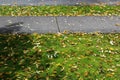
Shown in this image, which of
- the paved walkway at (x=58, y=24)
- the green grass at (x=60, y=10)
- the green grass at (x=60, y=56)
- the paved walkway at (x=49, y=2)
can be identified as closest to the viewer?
the green grass at (x=60, y=56)

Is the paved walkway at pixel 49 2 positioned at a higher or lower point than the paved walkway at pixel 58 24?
higher

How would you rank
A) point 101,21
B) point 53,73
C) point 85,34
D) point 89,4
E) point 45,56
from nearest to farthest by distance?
1. point 53,73
2. point 45,56
3. point 85,34
4. point 101,21
5. point 89,4

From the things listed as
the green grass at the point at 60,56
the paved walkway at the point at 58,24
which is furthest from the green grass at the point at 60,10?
the green grass at the point at 60,56

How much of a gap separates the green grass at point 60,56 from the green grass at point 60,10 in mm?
1915

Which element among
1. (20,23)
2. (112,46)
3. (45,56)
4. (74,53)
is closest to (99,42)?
(112,46)

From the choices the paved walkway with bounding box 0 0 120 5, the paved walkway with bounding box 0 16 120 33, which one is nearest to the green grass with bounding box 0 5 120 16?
the paved walkway with bounding box 0 16 120 33

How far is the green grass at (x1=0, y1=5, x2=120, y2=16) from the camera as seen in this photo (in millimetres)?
11531

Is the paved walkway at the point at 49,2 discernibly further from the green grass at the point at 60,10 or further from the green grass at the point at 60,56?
the green grass at the point at 60,56

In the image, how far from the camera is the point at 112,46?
9.27 m

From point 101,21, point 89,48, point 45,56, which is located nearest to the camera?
point 45,56

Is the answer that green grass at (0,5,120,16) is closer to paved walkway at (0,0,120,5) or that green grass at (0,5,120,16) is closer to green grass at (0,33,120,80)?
paved walkway at (0,0,120,5)

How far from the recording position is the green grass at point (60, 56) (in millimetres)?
7723

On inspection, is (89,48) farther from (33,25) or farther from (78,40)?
(33,25)

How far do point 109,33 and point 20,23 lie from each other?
11.0 feet
